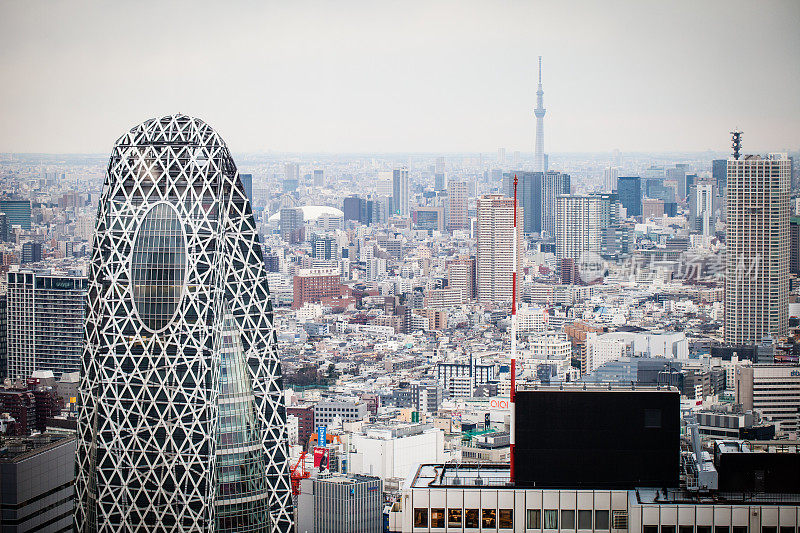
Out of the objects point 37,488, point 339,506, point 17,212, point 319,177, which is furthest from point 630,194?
point 37,488

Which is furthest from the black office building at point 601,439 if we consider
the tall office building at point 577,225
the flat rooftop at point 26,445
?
the tall office building at point 577,225

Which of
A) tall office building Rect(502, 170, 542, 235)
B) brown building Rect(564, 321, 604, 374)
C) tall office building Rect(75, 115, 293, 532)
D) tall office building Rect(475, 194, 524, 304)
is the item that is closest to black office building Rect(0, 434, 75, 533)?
tall office building Rect(75, 115, 293, 532)

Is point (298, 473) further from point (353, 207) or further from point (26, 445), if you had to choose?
point (353, 207)

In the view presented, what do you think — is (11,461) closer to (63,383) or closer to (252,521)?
(252,521)

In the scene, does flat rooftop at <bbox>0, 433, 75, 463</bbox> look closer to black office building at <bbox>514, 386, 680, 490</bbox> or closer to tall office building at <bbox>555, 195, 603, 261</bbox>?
black office building at <bbox>514, 386, 680, 490</bbox>

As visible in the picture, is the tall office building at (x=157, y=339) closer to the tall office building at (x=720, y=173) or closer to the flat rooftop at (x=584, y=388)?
the flat rooftop at (x=584, y=388)

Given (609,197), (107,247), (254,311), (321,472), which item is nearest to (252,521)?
(254,311)
